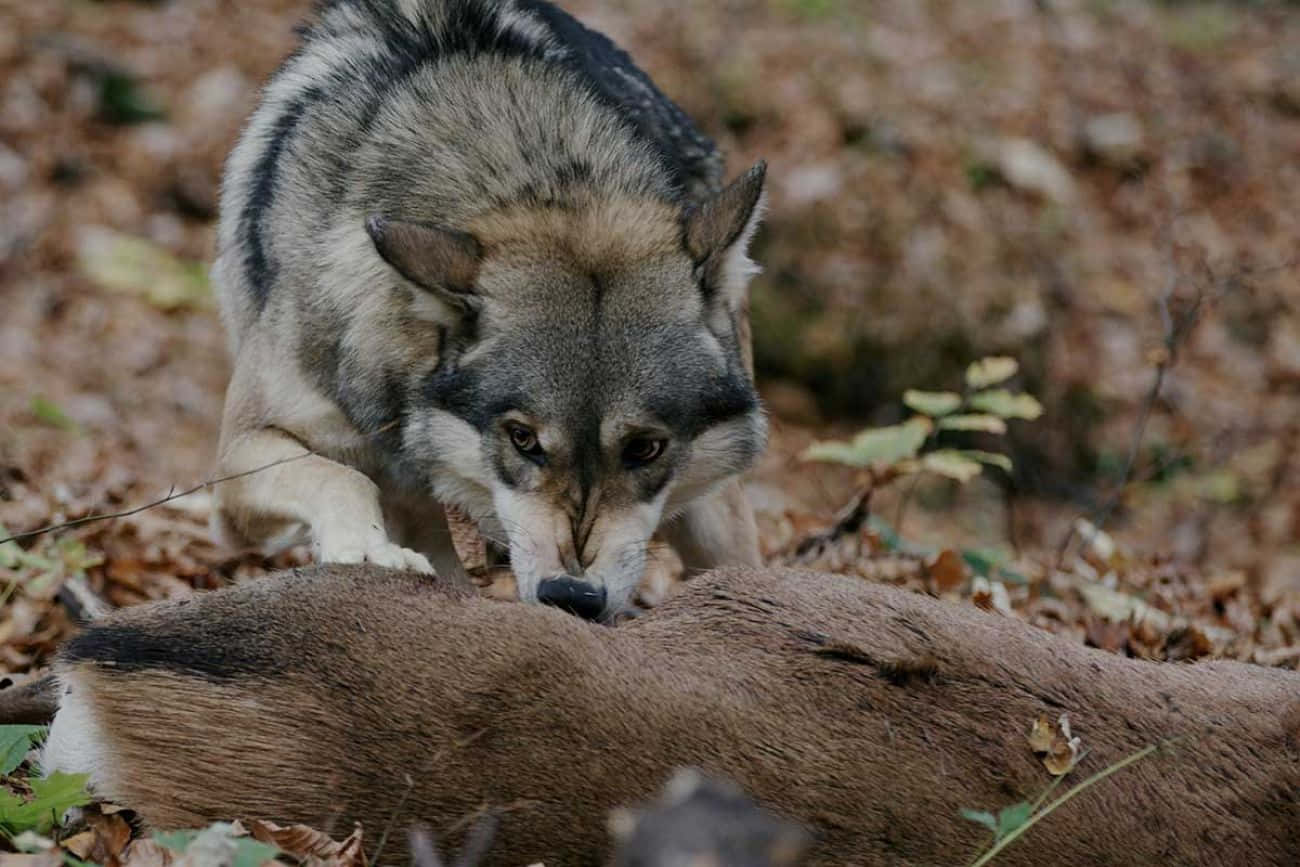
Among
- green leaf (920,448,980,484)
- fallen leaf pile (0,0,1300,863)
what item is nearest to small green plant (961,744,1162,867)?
green leaf (920,448,980,484)

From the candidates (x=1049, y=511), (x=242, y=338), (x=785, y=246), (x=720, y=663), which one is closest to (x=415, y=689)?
(x=720, y=663)

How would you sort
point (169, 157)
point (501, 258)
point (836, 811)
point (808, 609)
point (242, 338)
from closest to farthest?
point (836, 811) < point (808, 609) < point (501, 258) < point (242, 338) < point (169, 157)

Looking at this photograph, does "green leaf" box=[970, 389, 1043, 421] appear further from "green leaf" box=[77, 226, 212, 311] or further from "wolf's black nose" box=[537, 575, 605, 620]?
"green leaf" box=[77, 226, 212, 311]

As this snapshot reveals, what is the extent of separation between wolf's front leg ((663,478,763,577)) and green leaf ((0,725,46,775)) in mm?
2840

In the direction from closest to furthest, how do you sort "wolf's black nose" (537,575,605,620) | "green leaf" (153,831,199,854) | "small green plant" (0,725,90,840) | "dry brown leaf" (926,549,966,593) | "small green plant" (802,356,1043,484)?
"green leaf" (153,831,199,854), "small green plant" (0,725,90,840), "wolf's black nose" (537,575,605,620), "dry brown leaf" (926,549,966,593), "small green plant" (802,356,1043,484)

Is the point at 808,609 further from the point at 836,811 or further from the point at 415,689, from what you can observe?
the point at 415,689

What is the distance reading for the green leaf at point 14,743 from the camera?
353 cm

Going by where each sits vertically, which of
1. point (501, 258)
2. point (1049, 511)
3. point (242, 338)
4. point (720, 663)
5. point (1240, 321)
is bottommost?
point (1049, 511)

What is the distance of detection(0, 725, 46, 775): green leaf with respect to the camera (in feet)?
11.6

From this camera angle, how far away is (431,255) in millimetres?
4512

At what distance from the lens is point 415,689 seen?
306cm

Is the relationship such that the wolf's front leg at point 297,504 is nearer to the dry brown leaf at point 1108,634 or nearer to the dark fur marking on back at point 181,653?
the dark fur marking on back at point 181,653

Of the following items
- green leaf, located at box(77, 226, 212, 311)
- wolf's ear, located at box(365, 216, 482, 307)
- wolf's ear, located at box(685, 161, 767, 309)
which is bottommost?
green leaf, located at box(77, 226, 212, 311)

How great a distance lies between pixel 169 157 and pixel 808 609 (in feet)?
34.1
